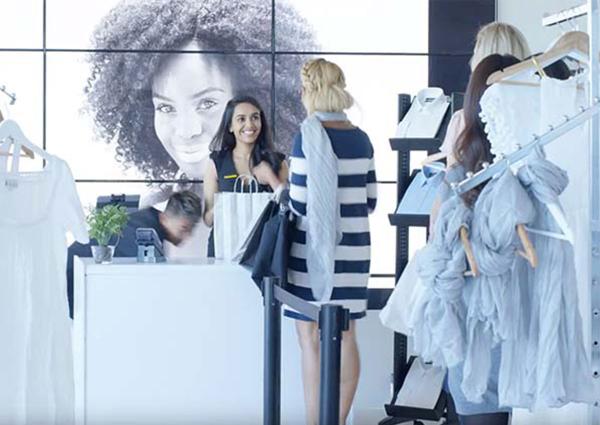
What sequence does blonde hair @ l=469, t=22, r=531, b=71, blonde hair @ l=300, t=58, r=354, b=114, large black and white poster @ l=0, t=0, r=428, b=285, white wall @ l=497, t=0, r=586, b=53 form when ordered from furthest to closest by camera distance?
1. large black and white poster @ l=0, t=0, r=428, b=285
2. white wall @ l=497, t=0, r=586, b=53
3. blonde hair @ l=300, t=58, r=354, b=114
4. blonde hair @ l=469, t=22, r=531, b=71

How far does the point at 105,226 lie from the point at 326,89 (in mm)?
997

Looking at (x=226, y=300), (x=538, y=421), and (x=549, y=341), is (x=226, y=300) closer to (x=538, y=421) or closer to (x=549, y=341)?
(x=538, y=421)

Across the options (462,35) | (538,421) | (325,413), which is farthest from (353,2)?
(325,413)

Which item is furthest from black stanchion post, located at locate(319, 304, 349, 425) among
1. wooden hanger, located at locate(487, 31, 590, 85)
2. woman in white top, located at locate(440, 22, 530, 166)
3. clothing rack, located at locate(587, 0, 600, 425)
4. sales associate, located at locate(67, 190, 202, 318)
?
sales associate, located at locate(67, 190, 202, 318)

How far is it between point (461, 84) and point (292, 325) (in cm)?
256

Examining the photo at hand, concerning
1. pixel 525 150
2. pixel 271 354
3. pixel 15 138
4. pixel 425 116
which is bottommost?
pixel 271 354

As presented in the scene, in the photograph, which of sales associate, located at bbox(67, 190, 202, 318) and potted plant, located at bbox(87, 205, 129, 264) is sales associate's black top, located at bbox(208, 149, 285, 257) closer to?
potted plant, located at bbox(87, 205, 129, 264)

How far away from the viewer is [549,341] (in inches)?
110

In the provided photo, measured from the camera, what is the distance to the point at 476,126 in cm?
324

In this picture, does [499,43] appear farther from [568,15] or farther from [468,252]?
[468,252]

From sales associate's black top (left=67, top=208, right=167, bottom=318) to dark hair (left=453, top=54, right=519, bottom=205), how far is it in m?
2.02

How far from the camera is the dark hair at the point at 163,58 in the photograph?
21.1 feet

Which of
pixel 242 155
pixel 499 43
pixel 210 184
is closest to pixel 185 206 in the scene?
pixel 210 184

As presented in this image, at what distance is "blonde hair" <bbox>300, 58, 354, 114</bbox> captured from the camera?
4.47 metres
